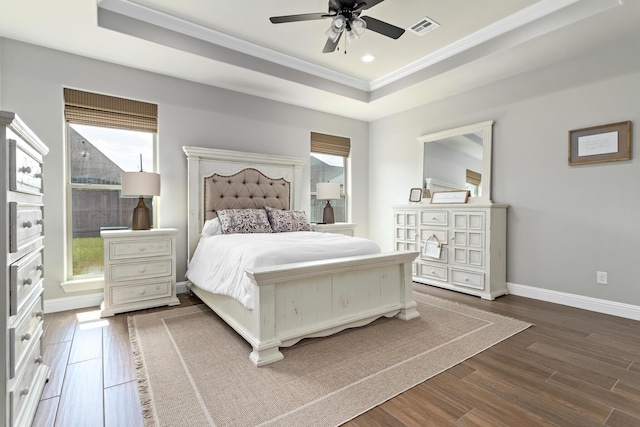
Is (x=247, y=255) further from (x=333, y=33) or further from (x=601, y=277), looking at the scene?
(x=601, y=277)

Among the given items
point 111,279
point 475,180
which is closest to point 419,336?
point 475,180

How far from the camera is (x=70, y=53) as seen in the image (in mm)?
3113

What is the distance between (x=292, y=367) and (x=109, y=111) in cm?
315

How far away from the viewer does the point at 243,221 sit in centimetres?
348

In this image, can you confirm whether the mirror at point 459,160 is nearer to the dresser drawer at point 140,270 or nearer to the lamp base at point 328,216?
the lamp base at point 328,216

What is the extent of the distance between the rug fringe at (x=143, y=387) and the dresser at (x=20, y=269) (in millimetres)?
438

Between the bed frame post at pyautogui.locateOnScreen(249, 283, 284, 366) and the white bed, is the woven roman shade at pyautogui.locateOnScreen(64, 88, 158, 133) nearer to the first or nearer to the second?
the white bed

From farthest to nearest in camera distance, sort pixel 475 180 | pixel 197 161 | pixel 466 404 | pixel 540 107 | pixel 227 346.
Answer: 1. pixel 475 180
2. pixel 197 161
3. pixel 540 107
4. pixel 227 346
5. pixel 466 404

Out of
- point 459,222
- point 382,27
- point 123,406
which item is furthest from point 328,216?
point 123,406

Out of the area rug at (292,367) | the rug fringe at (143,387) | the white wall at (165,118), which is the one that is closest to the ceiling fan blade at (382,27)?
the white wall at (165,118)

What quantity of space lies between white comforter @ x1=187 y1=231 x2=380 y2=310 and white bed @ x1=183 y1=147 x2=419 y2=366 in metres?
0.09

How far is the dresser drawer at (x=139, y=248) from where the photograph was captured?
116 inches

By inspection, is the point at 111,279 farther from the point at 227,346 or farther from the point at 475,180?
the point at 475,180

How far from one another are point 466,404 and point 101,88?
4.05m
